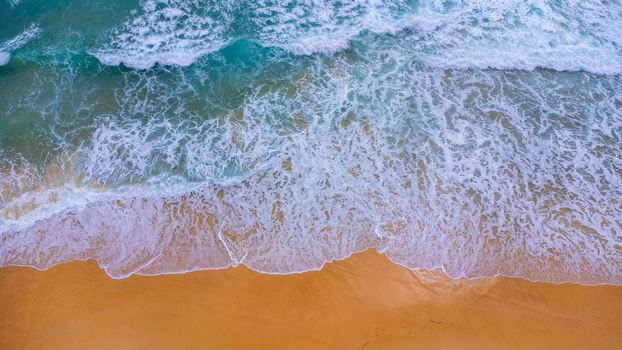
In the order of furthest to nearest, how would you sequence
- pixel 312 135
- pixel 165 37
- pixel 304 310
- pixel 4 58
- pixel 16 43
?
pixel 165 37 < pixel 16 43 < pixel 4 58 < pixel 312 135 < pixel 304 310

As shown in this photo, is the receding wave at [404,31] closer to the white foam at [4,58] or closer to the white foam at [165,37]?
the white foam at [165,37]

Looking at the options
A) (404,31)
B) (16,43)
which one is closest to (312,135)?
(404,31)

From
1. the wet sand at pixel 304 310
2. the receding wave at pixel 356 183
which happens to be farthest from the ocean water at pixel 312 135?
the wet sand at pixel 304 310

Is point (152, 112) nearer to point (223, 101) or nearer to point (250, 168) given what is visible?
point (223, 101)

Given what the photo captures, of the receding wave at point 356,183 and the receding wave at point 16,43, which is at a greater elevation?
the receding wave at point 16,43

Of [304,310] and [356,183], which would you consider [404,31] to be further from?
[304,310]

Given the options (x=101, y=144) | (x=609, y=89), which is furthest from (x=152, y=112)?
(x=609, y=89)
